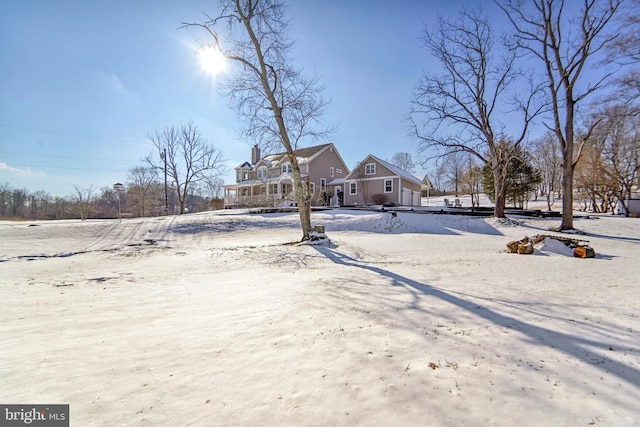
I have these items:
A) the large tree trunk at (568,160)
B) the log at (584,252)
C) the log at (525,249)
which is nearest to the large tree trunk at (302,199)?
the log at (525,249)

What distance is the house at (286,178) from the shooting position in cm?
3164

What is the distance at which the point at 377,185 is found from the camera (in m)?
30.8

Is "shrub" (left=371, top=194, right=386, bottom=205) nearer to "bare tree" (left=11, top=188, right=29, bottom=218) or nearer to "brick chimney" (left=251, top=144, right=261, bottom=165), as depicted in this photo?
"brick chimney" (left=251, top=144, right=261, bottom=165)

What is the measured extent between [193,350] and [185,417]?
108 centimetres

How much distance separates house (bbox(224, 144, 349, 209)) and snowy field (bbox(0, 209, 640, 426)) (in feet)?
80.9

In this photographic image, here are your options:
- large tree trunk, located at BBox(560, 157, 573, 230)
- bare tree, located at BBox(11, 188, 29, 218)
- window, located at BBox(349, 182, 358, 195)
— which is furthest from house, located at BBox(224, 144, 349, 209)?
bare tree, located at BBox(11, 188, 29, 218)

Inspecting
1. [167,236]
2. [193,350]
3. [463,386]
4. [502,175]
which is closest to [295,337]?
[193,350]

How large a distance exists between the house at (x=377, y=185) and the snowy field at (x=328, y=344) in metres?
23.1

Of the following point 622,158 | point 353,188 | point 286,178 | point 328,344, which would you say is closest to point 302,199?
point 328,344

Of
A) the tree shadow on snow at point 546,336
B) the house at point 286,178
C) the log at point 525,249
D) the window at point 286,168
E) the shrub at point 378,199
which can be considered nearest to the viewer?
the tree shadow on snow at point 546,336

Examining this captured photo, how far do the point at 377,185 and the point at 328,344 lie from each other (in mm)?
29123

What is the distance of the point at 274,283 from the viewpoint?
5.73 m

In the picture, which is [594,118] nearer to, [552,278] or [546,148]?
[552,278]

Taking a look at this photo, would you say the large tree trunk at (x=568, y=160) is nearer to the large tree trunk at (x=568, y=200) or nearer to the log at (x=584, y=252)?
the large tree trunk at (x=568, y=200)
